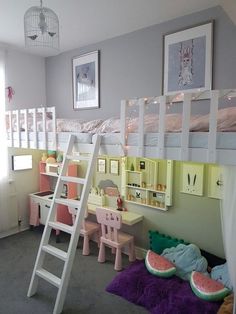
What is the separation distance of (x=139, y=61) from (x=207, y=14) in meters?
0.89

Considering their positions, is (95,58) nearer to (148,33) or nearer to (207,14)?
(148,33)

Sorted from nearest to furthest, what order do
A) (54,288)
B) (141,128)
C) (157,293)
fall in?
(141,128) < (157,293) < (54,288)

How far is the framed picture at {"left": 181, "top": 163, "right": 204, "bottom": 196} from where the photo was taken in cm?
277

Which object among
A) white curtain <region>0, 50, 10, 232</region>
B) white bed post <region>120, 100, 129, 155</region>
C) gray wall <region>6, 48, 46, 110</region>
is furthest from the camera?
gray wall <region>6, 48, 46, 110</region>

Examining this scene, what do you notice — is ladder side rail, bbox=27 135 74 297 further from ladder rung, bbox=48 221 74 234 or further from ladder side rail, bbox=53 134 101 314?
ladder side rail, bbox=53 134 101 314

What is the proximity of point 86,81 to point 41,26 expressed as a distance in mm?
1723

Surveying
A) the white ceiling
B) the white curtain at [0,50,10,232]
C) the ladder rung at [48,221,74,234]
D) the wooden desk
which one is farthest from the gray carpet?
the white ceiling

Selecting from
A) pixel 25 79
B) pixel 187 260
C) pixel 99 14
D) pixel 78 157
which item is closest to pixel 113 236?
pixel 187 260

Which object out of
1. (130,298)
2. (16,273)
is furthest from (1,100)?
(130,298)

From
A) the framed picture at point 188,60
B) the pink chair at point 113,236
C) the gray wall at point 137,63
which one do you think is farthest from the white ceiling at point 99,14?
the pink chair at point 113,236

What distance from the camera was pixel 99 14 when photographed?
8.74 ft

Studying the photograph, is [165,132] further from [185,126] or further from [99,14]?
[99,14]

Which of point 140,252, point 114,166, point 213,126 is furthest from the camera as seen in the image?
point 114,166

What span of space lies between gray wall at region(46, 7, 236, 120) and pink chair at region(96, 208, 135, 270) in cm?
134
